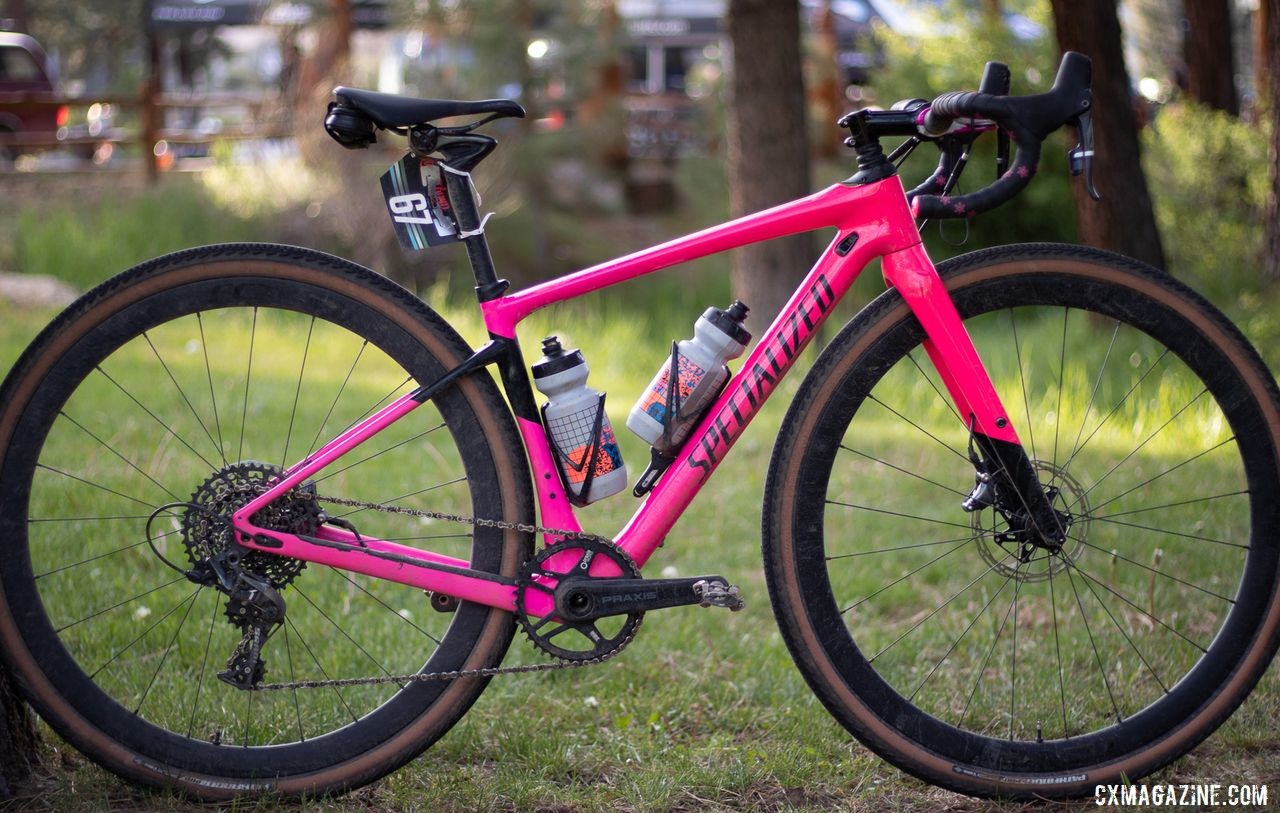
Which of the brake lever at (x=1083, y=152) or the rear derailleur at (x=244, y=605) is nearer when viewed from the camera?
the brake lever at (x=1083, y=152)

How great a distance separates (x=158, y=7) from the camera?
69.3 feet

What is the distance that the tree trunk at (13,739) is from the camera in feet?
7.87

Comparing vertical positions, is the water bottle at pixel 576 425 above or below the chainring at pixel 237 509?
above

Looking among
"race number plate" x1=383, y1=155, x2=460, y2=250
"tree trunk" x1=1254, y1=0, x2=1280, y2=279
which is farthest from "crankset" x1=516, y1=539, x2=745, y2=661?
"tree trunk" x1=1254, y1=0, x2=1280, y2=279

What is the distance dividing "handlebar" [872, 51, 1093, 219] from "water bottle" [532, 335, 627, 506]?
784mm

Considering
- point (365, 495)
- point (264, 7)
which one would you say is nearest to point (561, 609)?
point (365, 495)

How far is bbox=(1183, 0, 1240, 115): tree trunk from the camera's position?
10359mm

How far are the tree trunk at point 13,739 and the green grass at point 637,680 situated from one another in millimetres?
52

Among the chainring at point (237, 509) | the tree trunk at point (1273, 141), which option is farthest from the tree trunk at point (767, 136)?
the chainring at point (237, 509)

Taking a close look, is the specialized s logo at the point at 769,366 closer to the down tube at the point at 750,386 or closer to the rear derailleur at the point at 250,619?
the down tube at the point at 750,386

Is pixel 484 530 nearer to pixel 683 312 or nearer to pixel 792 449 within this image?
pixel 792 449

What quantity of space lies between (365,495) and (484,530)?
7.63 feet

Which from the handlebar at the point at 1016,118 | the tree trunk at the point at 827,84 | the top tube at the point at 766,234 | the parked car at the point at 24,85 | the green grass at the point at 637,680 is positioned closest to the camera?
the handlebar at the point at 1016,118

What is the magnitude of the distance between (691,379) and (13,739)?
159 centimetres
